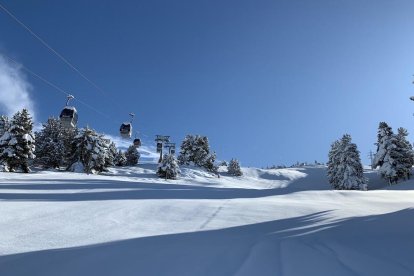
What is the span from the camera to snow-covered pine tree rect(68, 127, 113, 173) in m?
59.9

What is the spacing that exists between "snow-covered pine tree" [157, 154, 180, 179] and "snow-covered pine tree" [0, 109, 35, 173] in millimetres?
18329

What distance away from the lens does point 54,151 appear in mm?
65625

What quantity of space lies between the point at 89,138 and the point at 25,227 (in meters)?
54.6

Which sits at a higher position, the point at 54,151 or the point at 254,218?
the point at 54,151

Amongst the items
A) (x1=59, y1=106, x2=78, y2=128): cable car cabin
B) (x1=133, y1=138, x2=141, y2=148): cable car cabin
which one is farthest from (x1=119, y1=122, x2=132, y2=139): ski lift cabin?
(x1=133, y1=138, x2=141, y2=148): cable car cabin

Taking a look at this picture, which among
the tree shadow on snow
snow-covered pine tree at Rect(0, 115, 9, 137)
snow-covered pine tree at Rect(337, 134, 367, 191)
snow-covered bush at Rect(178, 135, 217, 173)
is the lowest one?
the tree shadow on snow

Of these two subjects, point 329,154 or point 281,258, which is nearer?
point 281,258

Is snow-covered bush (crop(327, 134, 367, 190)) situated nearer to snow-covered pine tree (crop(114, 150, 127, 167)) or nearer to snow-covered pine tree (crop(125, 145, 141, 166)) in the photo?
snow-covered pine tree (crop(125, 145, 141, 166))

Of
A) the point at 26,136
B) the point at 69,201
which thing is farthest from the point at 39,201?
the point at 26,136

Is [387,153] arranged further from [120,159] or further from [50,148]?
[50,148]

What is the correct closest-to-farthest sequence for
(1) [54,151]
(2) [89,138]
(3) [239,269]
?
(3) [239,269] → (2) [89,138] → (1) [54,151]

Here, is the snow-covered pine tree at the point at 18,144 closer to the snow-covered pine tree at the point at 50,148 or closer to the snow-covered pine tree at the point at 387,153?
the snow-covered pine tree at the point at 50,148

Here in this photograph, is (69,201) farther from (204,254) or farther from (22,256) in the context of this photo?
(204,254)

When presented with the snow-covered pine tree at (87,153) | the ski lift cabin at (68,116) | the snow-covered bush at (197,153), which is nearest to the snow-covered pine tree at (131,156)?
the snow-covered bush at (197,153)
